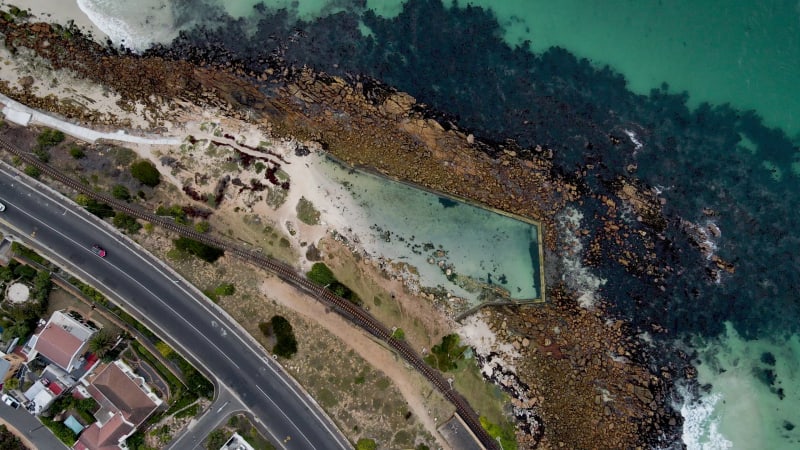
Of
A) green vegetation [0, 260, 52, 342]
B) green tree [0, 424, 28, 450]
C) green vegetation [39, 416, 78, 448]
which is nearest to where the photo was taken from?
green vegetation [39, 416, 78, 448]

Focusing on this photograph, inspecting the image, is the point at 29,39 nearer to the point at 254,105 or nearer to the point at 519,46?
the point at 254,105

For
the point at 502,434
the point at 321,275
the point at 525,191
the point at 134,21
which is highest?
the point at 525,191

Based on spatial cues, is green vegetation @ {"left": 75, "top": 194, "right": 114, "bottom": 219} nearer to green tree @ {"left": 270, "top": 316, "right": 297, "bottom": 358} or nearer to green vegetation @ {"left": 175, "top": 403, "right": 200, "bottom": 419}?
green tree @ {"left": 270, "top": 316, "right": 297, "bottom": 358}

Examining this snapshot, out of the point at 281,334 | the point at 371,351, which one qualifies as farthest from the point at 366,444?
the point at 281,334

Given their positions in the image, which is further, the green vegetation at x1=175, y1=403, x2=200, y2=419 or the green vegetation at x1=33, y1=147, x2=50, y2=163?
the green vegetation at x1=33, y1=147, x2=50, y2=163

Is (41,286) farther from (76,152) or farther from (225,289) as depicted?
(225,289)

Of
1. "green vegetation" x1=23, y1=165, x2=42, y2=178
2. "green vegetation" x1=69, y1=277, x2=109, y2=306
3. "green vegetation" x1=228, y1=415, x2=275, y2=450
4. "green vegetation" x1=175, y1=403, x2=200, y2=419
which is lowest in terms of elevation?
"green vegetation" x1=175, y1=403, x2=200, y2=419

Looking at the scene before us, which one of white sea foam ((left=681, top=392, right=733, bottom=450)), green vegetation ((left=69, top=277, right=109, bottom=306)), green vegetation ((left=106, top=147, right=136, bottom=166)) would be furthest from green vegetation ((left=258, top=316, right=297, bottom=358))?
white sea foam ((left=681, top=392, right=733, bottom=450))
